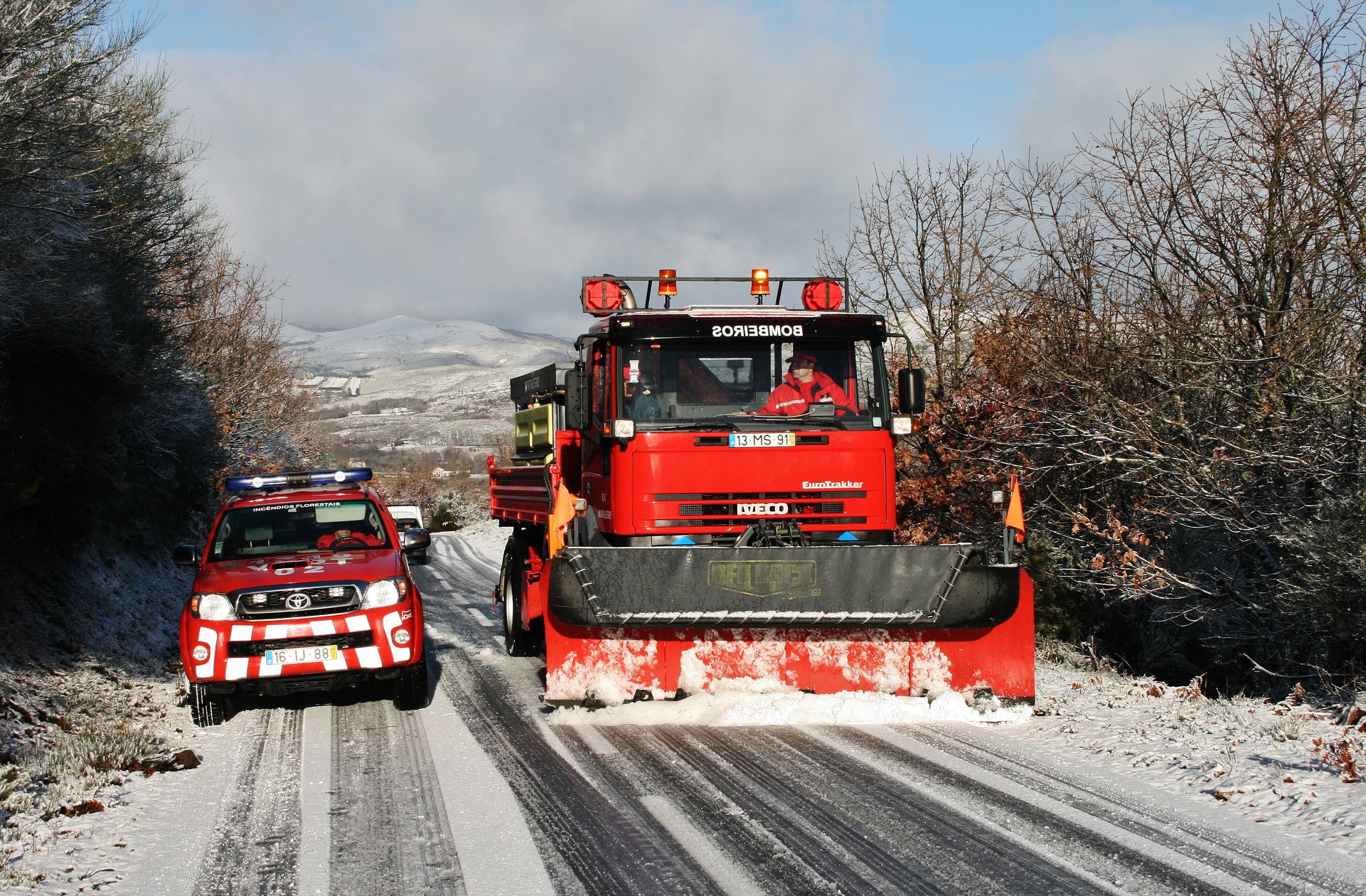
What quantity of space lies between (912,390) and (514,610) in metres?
5.24

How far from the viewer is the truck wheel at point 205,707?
802cm

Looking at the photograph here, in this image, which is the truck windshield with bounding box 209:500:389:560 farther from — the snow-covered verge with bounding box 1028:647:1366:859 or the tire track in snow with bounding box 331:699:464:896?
the snow-covered verge with bounding box 1028:647:1366:859

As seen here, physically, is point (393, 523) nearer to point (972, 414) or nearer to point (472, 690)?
point (472, 690)

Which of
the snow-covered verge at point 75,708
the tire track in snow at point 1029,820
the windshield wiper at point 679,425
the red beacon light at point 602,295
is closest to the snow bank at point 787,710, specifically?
the tire track in snow at point 1029,820

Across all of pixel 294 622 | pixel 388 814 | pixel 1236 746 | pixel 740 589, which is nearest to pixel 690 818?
pixel 388 814

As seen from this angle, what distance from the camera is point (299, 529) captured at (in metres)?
9.51

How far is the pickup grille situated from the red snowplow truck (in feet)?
5.26

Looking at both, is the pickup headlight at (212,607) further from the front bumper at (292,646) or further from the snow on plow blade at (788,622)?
the snow on plow blade at (788,622)

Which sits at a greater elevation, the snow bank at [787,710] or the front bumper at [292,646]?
the front bumper at [292,646]

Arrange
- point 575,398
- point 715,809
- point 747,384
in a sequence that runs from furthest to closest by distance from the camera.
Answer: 1. point 575,398
2. point 747,384
3. point 715,809

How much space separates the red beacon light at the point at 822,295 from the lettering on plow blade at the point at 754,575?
9.43ft

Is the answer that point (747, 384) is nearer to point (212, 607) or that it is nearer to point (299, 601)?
point (299, 601)

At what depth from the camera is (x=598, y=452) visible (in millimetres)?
8594

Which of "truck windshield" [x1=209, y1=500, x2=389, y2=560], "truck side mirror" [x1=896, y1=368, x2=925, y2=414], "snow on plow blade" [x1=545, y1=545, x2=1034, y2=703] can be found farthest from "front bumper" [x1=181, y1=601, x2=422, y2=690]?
"truck side mirror" [x1=896, y1=368, x2=925, y2=414]
